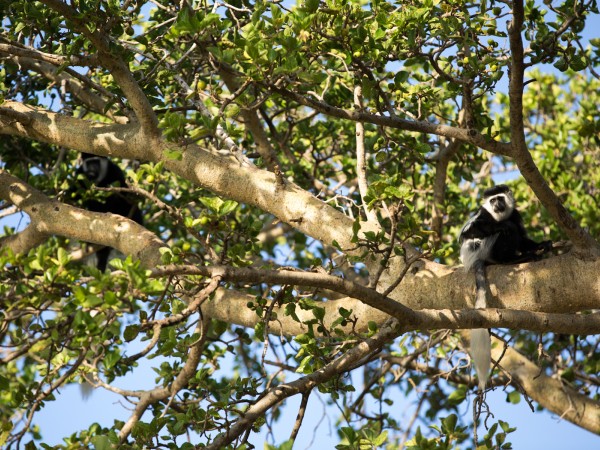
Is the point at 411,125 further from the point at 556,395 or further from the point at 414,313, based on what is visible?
the point at 556,395

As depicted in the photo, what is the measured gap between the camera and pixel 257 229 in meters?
3.13

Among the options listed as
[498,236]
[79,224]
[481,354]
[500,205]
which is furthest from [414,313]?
[500,205]

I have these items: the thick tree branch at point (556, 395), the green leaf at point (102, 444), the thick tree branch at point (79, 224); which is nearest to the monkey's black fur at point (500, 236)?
the thick tree branch at point (556, 395)

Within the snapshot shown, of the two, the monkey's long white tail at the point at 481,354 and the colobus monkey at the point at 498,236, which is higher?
the colobus monkey at the point at 498,236

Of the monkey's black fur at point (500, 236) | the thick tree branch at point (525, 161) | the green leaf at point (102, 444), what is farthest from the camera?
the monkey's black fur at point (500, 236)

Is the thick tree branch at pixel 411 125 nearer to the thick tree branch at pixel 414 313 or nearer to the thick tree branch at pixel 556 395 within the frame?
the thick tree branch at pixel 414 313

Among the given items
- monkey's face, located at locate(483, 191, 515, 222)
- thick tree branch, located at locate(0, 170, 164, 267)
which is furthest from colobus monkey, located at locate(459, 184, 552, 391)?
thick tree branch, located at locate(0, 170, 164, 267)

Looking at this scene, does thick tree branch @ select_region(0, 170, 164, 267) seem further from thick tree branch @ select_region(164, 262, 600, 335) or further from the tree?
thick tree branch @ select_region(164, 262, 600, 335)

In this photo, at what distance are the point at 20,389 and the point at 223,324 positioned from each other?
1.01 meters

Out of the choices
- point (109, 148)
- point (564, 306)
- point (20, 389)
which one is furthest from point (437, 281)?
point (20, 389)

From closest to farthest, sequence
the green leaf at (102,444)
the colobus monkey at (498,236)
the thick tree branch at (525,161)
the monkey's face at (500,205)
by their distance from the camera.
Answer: the green leaf at (102,444) → the thick tree branch at (525,161) → the colobus monkey at (498,236) → the monkey's face at (500,205)

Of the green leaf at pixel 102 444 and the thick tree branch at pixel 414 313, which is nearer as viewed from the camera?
the thick tree branch at pixel 414 313

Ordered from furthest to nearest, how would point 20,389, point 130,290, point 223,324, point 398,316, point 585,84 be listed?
1. point 585,84
2. point 223,324
3. point 20,389
4. point 398,316
5. point 130,290

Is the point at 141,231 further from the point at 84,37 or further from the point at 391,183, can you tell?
the point at 391,183
